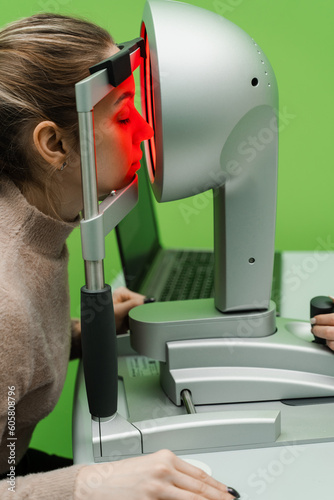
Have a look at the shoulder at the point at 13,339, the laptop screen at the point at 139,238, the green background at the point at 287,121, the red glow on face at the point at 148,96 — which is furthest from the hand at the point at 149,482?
the green background at the point at 287,121

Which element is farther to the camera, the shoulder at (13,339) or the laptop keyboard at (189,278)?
the laptop keyboard at (189,278)

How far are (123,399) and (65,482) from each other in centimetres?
22

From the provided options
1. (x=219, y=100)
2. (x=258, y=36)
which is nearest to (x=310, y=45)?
(x=258, y=36)

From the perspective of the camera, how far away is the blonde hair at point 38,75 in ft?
2.31

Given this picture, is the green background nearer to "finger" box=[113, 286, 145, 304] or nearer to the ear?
"finger" box=[113, 286, 145, 304]

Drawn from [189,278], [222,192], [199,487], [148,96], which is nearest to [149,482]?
[199,487]

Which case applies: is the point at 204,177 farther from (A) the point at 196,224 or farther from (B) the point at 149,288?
(A) the point at 196,224

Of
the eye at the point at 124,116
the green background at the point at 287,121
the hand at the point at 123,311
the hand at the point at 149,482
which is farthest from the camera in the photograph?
the green background at the point at 287,121

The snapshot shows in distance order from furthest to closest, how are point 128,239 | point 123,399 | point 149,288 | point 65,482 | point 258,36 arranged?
point 258,36 → point 149,288 → point 128,239 → point 123,399 → point 65,482

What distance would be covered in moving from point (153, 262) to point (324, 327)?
74 centimetres

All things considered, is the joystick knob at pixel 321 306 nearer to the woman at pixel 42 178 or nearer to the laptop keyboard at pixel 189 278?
the woman at pixel 42 178

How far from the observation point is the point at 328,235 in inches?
67.0

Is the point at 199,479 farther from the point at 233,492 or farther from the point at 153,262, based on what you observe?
the point at 153,262

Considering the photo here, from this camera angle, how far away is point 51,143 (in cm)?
72
